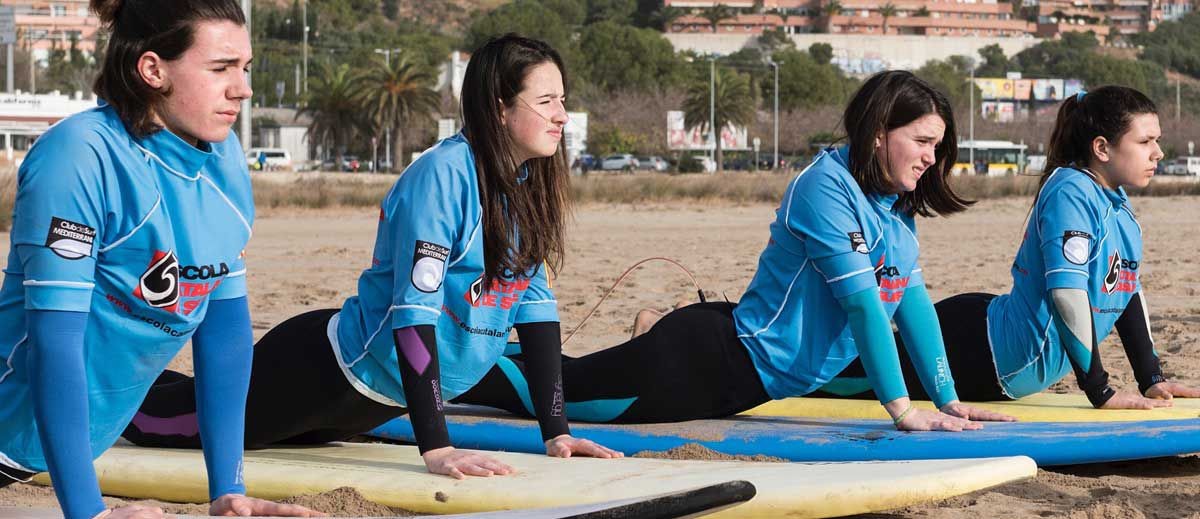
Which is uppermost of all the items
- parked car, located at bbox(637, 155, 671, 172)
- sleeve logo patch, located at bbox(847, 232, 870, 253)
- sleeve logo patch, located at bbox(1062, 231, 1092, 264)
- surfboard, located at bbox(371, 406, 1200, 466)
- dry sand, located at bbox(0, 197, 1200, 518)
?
sleeve logo patch, located at bbox(847, 232, 870, 253)

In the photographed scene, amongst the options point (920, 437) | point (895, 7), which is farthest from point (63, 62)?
point (920, 437)

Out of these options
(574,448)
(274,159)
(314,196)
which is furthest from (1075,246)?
(274,159)

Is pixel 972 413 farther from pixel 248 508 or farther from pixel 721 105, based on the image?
pixel 721 105

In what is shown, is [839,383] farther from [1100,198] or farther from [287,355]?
[287,355]

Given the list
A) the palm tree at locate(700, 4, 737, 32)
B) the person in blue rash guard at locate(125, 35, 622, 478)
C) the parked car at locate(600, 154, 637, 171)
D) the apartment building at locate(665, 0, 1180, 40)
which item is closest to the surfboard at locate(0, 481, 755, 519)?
the person in blue rash guard at locate(125, 35, 622, 478)

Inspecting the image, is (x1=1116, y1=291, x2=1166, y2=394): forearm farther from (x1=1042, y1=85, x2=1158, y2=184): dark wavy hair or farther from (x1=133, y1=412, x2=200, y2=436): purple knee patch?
(x1=133, y1=412, x2=200, y2=436): purple knee patch

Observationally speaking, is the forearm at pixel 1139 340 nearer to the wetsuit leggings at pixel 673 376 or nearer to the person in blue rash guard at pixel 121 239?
the wetsuit leggings at pixel 673 376

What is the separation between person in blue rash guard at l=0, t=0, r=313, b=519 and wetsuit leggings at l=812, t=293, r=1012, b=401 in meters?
2.84

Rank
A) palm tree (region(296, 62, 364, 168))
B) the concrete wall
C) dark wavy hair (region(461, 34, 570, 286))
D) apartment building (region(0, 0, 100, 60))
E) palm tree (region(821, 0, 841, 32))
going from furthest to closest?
1. palm tree (region(821, 0, 841, 32))
2. apartment building (region(0, 0, 100, 60))
3. the concrete wall
4. palm tree (region(296, 62, 364, 168))
5. dark wavy hair (region(461, 34, 570, 286))

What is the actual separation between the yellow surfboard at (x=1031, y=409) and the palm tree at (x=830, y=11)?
472 ft

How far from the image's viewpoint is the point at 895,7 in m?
147

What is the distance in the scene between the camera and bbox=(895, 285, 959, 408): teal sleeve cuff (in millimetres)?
4473

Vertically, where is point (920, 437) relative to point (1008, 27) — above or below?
below

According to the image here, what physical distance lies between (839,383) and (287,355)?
214 cm
